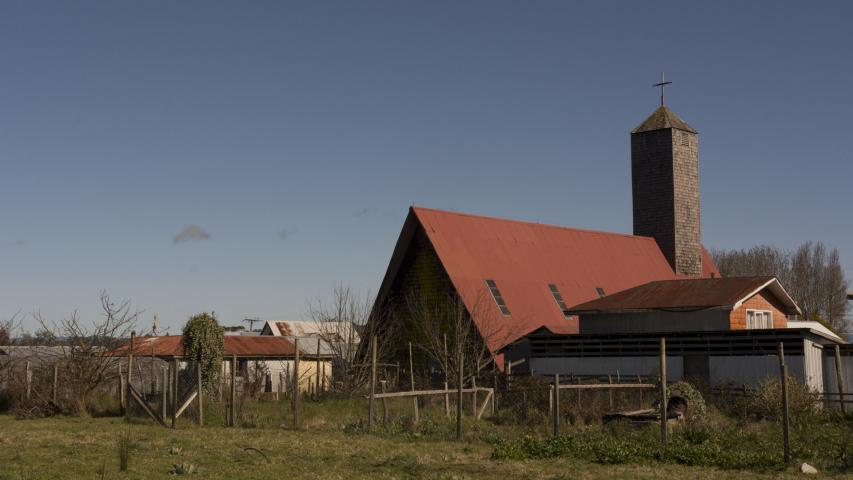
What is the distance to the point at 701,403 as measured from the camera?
1009 inches

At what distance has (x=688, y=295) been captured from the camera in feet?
124

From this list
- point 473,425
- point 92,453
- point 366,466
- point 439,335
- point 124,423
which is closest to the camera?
point 366,466

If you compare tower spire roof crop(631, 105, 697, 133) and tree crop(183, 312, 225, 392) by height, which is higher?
tower spire roof crop(631, 105, 697, 133)

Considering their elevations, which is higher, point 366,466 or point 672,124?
point 672,124

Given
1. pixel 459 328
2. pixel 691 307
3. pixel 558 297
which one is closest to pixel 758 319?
pixel 691 307

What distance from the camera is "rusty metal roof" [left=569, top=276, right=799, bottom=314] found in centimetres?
3653

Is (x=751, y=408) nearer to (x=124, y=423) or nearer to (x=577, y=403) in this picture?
(x=577, y=403)

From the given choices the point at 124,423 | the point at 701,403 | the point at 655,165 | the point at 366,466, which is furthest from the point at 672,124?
the point at 366,466

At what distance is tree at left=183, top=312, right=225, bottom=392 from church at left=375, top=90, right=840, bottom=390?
985 cm

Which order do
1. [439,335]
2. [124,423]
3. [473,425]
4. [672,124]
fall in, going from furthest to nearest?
[672,124]
[439,335]
[124,423]
[473,425]

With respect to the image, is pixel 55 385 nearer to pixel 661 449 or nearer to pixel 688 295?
pixel 661 449

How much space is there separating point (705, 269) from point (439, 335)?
77.1 feet

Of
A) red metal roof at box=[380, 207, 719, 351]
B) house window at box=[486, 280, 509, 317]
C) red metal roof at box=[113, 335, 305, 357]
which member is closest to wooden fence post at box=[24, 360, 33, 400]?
red metal roof at box=[113, 335, 305, 357]

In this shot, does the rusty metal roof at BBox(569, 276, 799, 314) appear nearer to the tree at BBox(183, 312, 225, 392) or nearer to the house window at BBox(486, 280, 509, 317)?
the house window at BBox(486, 280, 509, 317)
